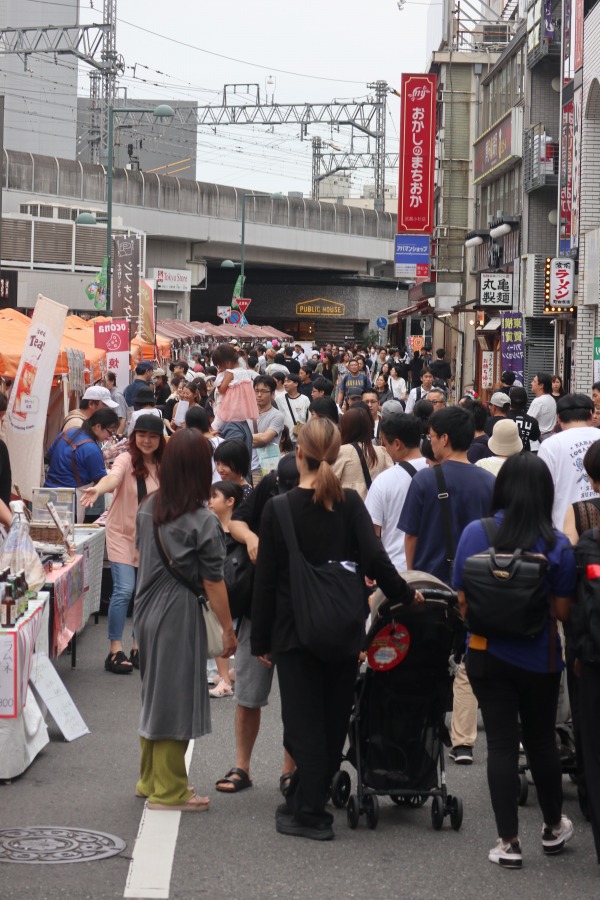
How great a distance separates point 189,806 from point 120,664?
128 inches

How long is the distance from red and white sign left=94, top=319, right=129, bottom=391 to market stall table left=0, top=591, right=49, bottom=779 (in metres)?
14.7

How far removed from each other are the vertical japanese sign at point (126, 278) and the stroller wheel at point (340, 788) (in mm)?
21551

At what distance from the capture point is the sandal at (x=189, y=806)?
6.22 meters

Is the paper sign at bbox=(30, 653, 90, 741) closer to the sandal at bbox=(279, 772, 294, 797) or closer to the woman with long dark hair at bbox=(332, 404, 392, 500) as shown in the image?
the sandal at bbox=(279, 772, 294, 797)

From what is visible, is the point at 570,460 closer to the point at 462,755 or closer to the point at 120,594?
the point at 462,755

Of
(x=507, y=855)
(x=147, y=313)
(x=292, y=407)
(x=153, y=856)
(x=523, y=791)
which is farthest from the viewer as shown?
(x=147, y=313)

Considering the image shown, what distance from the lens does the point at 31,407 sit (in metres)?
11.9

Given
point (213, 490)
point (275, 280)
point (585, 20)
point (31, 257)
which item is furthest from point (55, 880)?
point (275, 280)

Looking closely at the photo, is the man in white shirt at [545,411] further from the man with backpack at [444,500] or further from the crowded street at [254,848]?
the crowded street at [254,848]

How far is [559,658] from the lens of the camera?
5445 millimetres

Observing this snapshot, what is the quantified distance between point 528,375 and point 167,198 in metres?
35.2

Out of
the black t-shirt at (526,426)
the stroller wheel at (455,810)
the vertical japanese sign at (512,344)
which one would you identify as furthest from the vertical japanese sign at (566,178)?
the stroller wheel at (455,810)

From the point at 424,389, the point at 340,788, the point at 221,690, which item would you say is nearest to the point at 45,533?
the point at 221,690

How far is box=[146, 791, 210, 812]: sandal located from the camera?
622cm
